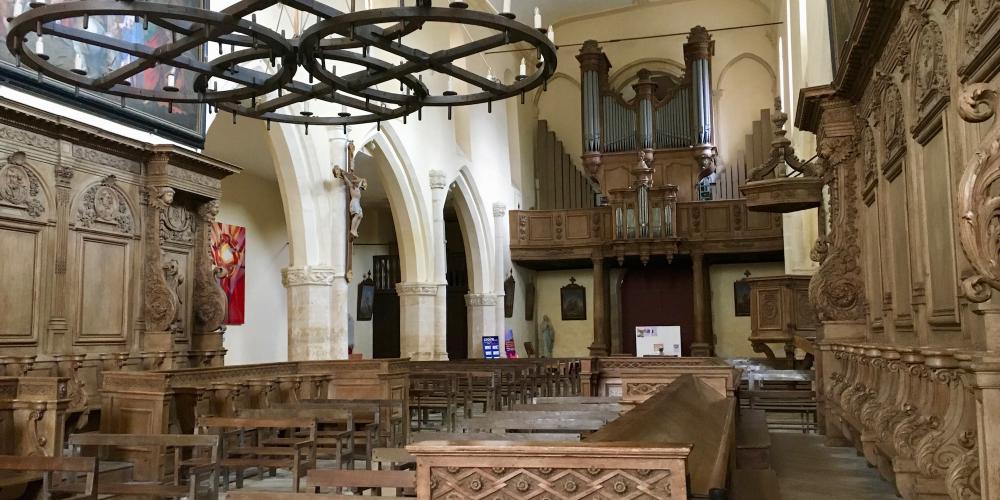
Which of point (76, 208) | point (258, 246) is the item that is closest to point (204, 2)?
point (76, 208)

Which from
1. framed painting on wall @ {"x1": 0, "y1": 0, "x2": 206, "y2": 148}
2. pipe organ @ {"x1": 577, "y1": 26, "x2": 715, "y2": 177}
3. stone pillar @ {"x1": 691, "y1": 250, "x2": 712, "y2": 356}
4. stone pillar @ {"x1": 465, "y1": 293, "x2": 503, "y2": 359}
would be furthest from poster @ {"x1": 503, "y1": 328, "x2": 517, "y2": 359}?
framed painting on wall @ {"x1": 0, "y1": 0, "x2": 206, "y2": 148}

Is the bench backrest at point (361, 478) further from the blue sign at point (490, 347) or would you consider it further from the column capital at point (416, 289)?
the blue sign at point (490, 347)

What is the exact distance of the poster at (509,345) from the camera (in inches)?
774

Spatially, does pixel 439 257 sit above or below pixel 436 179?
below

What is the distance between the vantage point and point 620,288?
21.5 meters

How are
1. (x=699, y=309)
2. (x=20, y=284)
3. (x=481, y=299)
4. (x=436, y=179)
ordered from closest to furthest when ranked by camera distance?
(x=20, y=284) < (x=436, y=179) < (x=481, y=299) < (x=699, y=309)

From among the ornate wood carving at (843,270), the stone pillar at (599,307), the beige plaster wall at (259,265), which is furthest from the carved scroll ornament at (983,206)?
the stone pillar at (599,307)

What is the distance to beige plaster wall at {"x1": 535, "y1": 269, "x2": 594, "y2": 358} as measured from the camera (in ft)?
72.6

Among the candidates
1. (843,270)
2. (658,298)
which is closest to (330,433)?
(843,270)

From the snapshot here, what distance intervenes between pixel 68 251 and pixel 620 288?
15264 mm

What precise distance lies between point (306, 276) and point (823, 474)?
857cm

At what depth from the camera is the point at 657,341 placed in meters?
17.0

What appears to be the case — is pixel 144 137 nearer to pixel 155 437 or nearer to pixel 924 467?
pixel 155 437

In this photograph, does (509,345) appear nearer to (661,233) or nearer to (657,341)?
(657,341)
